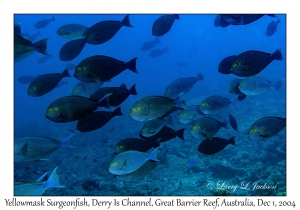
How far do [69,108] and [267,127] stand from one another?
2.60 metres

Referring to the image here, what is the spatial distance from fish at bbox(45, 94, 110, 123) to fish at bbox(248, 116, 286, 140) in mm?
2067

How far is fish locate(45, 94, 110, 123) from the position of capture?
244 centimetres

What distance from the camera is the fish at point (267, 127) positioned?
9.17ft

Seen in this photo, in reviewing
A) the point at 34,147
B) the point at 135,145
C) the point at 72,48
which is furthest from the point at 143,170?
the point at 72,48

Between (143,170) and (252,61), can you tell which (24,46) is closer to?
(143,170)

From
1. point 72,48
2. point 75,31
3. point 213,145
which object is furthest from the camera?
point 75,31

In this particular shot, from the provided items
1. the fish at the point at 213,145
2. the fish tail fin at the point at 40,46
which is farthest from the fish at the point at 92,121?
the fish at the point at 213,145

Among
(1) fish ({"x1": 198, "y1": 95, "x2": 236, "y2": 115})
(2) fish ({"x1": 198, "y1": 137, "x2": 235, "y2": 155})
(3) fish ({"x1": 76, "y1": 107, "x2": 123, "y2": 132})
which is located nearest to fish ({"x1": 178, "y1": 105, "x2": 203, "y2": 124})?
(1) fish ({"x1": 198, "y1": 95, "x2": 236, "y2": 115})

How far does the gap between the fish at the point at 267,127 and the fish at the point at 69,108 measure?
6.78ft

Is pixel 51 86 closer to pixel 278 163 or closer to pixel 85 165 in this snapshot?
pixel 85 165

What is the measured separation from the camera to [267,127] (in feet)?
9.23

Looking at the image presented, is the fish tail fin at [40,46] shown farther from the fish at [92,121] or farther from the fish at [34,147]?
the fish at [34,147]

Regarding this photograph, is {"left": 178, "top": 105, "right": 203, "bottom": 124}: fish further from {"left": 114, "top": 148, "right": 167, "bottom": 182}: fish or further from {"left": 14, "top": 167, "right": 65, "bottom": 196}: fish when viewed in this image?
{"left": 14, "top": 167, "right": 65, "bottom": 196}: fish
